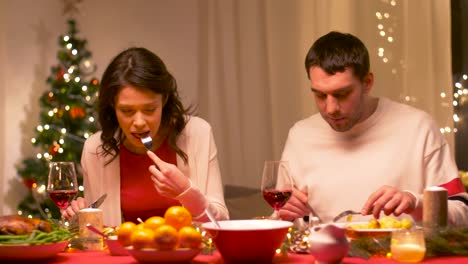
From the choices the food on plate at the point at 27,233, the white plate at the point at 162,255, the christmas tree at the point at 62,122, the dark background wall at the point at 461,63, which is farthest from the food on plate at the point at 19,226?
the christmas tree at the point at 62,122

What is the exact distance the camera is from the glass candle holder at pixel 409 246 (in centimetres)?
170

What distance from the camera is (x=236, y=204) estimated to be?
4.24m

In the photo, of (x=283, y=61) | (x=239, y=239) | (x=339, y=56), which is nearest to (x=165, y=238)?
(x=239, y=239)

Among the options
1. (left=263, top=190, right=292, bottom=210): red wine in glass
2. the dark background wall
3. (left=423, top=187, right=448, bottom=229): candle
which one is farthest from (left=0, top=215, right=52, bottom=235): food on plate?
the dark background wall

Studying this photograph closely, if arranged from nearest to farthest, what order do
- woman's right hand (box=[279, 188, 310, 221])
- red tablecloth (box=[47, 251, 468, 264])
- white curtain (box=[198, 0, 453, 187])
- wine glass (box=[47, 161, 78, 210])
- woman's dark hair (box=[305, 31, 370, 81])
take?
red tablecloth (box=[47, 251, 468, 264]) → wine glass (box=[47, 161, 78, 210]) → woman's right hand (box=[279, 188, 310, 221]) → woman's dark hair (box=[305, 31, 370, 81]) → white curtain (box=[198, 0, 453, 187])

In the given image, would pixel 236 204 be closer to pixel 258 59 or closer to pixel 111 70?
pixel 258 59

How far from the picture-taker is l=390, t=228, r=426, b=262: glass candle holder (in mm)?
1700

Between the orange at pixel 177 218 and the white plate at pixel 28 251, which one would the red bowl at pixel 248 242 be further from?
the white plate at pixel 28 251

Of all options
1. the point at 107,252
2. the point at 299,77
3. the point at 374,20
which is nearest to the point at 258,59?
the point at 299,77

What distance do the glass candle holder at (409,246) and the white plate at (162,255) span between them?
481 mm

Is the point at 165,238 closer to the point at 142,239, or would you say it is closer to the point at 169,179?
the point at 142,239

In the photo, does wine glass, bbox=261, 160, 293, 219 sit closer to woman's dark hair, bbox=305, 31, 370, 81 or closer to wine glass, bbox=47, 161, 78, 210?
wine glass, bbox=47, 161, 78, 210

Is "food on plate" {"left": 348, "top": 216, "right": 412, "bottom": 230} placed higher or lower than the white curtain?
lower

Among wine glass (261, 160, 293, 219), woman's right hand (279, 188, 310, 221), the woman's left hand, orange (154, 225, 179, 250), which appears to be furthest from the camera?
woman's right hand (279, 188, 310, 221)
